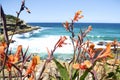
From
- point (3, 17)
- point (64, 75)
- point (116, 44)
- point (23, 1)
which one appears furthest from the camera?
point (116, 44)

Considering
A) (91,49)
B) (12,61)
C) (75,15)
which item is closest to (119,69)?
(75,15)

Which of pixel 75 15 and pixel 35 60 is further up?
pixel 35 60

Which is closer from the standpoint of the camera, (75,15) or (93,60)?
(93,60)

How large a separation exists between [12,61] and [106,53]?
13.3 inches

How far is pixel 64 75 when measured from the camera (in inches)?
61.2

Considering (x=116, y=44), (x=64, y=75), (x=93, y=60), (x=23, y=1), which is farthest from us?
(x=116, y=44)

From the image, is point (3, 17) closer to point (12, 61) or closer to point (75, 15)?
point (12, 61)

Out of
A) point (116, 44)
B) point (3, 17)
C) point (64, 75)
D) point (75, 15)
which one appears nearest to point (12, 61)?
point (3, 17)

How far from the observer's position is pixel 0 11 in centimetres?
90

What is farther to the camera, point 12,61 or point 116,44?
point 116,44

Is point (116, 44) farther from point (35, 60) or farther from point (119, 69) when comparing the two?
point (35, 60)

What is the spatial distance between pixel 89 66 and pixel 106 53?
3.8 inches

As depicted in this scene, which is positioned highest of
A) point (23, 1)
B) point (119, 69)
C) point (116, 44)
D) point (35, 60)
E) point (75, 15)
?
point (23, 1)

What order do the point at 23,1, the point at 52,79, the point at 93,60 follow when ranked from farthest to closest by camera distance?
the point at 52,79 < the point at 23,1 < the point at 93,60
